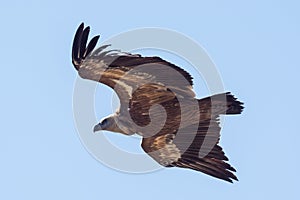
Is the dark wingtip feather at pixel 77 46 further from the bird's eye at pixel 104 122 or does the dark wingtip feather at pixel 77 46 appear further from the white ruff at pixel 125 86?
the bird's eye at pixel 104 122

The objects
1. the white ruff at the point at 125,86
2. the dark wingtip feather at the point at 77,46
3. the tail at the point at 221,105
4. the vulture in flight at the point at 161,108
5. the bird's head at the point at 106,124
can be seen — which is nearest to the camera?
the dark wingtip feather at the point at 77,46

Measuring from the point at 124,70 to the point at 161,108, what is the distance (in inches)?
34.4

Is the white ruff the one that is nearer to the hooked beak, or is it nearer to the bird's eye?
the bird's eye

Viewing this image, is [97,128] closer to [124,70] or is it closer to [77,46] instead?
[124,70]

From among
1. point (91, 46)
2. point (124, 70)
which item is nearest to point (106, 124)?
point (124, 70)

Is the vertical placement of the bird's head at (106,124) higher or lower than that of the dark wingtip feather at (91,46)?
lower

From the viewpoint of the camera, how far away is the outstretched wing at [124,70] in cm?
1501

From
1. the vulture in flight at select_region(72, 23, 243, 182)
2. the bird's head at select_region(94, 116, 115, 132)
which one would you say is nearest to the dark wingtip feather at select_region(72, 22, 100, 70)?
the vulture in flight at select_region(72, 23, 243, 182)

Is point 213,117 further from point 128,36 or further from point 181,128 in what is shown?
point 128,36

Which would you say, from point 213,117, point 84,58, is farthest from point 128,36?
point 213,117

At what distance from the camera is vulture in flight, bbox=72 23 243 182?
15.1 m

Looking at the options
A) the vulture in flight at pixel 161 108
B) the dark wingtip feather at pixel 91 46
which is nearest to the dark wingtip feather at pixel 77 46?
the vulture in flight at pixel 161 108

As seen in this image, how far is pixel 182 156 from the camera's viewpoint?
16.3 m

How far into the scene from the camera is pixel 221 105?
51.2 ft
